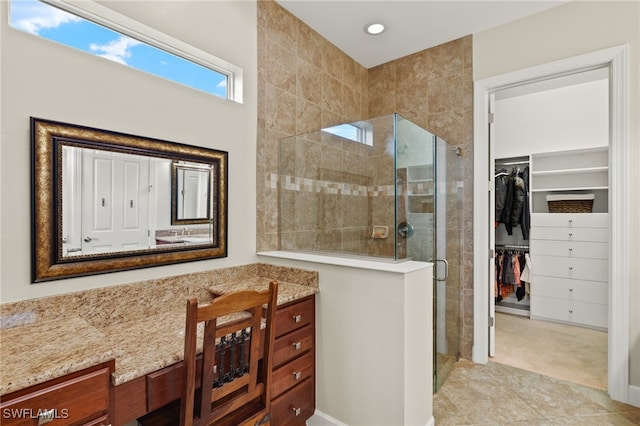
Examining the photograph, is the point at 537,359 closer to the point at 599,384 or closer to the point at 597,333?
the point at 599,384

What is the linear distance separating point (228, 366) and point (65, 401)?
59 cm

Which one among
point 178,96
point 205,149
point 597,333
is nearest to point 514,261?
point 597,333

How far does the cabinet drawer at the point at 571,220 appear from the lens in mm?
3551

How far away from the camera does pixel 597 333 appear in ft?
11.5

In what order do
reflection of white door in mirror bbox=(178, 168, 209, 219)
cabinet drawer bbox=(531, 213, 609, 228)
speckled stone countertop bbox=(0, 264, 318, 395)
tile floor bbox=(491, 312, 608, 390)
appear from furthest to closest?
cabinet drawer bbox=(531, 213, 609, 228), tile floor bbox=(491, 312, 608, 390), reflection of white door in mirror bbox=(178, 168, 209, 219), speckled stone countertop bbox=(0, 264, 318, 395)

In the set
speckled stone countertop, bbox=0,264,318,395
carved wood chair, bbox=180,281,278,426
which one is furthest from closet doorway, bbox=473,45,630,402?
carved wood chair, bbox=180,281,278,426

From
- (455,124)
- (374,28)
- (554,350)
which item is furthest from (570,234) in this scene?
(374,28)

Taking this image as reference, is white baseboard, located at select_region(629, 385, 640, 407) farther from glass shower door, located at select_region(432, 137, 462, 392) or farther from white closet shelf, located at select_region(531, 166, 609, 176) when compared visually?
white closet shelf, located at select_region(531, 166, 609, 176)

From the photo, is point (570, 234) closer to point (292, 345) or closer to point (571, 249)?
point (571, 249)

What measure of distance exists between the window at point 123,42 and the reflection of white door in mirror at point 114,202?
21.3 inches

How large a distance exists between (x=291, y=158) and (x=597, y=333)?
391 centimetres

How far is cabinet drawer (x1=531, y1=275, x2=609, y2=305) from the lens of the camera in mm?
3572

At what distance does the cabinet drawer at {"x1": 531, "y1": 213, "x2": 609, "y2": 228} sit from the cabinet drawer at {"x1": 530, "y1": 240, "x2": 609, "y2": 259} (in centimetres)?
21

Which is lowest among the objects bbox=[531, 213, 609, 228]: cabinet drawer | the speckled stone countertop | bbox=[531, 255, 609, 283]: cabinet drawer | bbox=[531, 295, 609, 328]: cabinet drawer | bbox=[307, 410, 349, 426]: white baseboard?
bbox=[307, 410, 349, 426]: white baseboard
